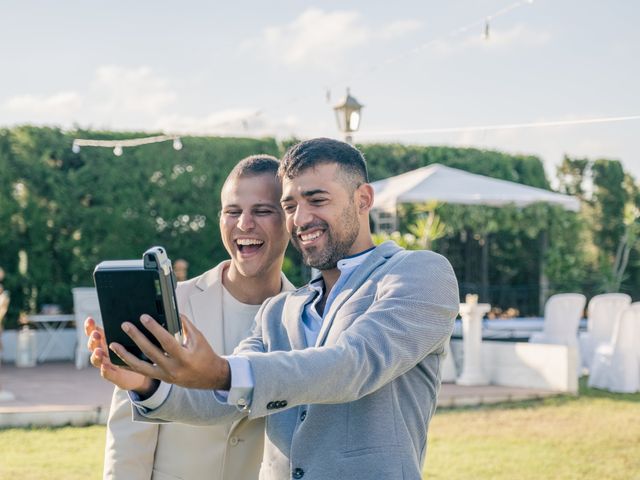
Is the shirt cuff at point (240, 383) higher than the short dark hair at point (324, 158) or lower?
lower

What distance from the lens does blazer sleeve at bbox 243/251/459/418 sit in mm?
1877

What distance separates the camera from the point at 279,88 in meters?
13.2

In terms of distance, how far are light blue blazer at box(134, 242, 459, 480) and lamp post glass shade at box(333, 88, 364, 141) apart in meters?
7.25

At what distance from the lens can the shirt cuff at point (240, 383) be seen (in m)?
1.85

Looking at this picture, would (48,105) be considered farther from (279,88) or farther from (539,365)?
(539,365)

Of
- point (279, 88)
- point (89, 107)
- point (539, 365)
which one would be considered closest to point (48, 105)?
point (89, 107)

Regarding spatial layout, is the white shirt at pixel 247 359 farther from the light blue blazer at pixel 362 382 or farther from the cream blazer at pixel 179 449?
the cream blazer at pixel 179 449

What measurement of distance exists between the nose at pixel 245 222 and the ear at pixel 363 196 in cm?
52

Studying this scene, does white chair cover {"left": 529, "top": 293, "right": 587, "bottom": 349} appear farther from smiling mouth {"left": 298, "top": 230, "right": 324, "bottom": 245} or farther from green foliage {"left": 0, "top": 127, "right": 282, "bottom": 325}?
smiling mouth {"left": 298, "top": 230, "right": 324, "bottom": 245}

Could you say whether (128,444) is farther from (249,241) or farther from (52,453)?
(52,453)

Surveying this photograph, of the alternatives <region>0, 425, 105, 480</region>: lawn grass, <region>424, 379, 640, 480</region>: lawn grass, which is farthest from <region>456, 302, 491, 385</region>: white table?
<region>0, 425, 105, 480</region>: lawn grass

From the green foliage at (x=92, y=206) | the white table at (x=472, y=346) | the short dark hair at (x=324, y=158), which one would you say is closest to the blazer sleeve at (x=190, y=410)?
the short dark hair at (x=324, y=158)

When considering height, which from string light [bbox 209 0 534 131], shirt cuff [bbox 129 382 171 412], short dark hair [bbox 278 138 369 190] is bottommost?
shirt cuff [bbox 129 382 171 412]

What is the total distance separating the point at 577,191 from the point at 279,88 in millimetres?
11146
